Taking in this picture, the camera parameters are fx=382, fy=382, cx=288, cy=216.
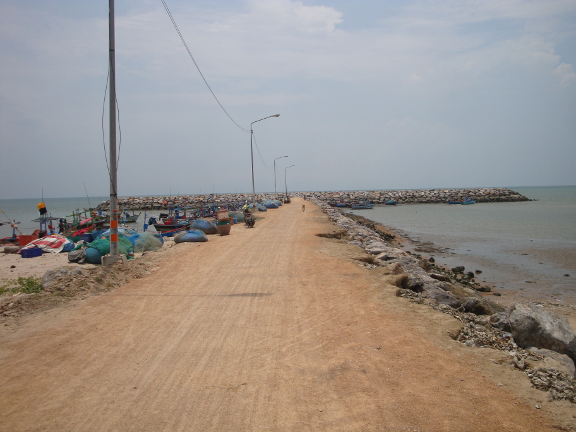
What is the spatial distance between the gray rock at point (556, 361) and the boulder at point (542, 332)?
30 centimetres

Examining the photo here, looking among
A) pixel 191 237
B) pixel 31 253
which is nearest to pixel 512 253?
pixel 191 237

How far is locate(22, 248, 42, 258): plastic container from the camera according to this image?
15688 millimetres

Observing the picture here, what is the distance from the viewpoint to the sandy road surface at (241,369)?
372 centimetres

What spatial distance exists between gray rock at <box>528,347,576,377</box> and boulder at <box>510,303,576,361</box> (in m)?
0.30

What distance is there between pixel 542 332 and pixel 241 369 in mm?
4616

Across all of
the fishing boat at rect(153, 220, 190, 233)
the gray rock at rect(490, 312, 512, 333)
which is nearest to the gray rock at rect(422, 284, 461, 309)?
the gray rock at rect(490, 312, 512, 333)

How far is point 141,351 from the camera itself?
17.3ft

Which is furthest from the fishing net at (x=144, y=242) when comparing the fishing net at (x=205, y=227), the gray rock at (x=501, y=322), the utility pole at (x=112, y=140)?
the gray rock at (x=501, y=322)

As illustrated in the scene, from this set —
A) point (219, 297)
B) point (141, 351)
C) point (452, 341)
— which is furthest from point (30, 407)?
point (452, 341)

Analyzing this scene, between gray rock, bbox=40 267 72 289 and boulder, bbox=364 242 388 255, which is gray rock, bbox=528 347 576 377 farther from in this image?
boulder, bbox=364 242 388 255

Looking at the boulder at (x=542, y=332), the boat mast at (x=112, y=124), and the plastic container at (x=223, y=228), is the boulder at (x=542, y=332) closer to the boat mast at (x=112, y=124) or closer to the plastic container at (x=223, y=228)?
the boat mast at (x=112, y=124)

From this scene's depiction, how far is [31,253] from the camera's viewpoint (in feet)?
51.7

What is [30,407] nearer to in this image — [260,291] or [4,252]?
[260,291]

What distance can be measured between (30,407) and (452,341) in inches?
208
